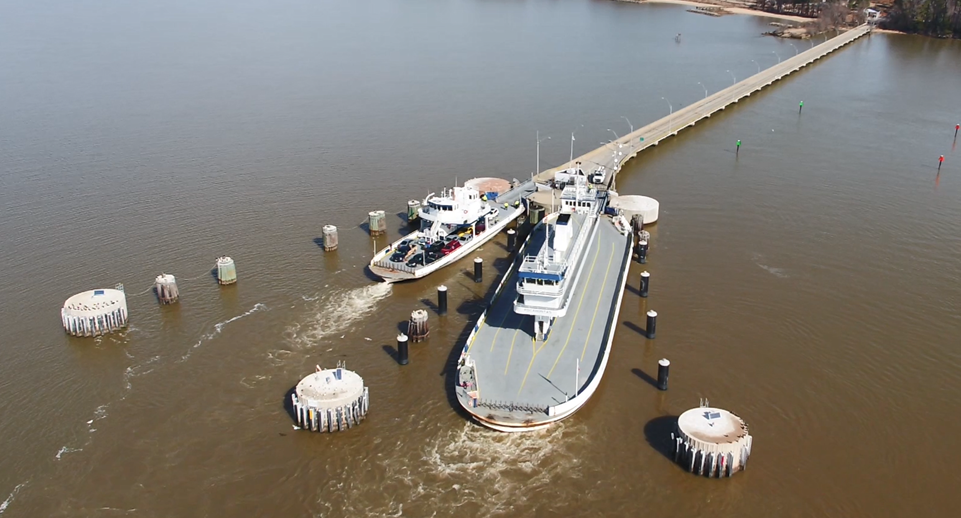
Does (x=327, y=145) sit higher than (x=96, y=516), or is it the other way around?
(x=327, y=145)

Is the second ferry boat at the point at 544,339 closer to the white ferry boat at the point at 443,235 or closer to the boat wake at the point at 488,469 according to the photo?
the boat wake at the point at 488,469

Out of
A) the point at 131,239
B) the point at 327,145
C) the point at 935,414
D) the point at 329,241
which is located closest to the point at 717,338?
the point at 935,414

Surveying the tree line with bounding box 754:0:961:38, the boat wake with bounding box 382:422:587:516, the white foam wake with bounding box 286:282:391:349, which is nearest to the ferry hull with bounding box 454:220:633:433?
the boat wake with bounding box 382:422:587:516

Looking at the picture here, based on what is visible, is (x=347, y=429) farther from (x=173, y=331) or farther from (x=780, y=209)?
(x=780, y=209)

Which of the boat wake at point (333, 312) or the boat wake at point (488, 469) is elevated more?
the boat wake at point (333, 312)

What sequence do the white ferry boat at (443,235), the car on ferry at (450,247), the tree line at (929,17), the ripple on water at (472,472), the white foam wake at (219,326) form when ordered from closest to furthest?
1. the ripple on water at (472,472)
2. the white foam wake at (219,326)
3. the white ferry boat at (443,235)
4. the car on ferry at (450,247)
5. the tree line at (929,17)

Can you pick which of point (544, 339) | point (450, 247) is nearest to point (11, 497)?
point (544, 339)

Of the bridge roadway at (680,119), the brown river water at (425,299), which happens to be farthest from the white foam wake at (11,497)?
the bridge roadway at (680,119)
